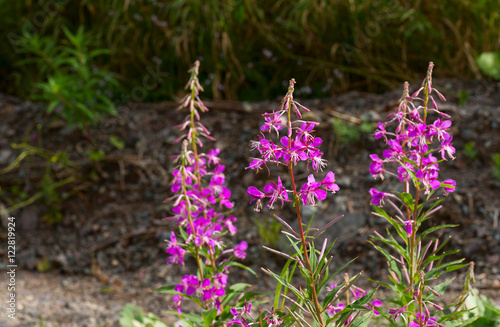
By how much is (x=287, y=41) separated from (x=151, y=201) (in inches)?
57.7

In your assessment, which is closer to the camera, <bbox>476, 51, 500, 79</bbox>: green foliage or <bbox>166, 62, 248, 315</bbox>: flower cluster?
<bbox>166, 62, 248, 315</bbox>: flower cluster

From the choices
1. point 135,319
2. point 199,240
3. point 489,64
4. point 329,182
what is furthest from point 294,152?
point 489,64

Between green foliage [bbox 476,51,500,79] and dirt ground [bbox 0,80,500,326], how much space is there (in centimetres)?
17

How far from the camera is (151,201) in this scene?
3266mm

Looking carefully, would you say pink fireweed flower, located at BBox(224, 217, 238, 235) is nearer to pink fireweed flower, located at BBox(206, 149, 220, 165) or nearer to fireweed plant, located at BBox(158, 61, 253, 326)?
fireweed plant, located at BBox(158, 61, 253, 326)

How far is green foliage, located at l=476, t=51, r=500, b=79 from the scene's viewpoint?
3285 millimetres

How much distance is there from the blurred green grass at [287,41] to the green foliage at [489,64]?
0.75 ft

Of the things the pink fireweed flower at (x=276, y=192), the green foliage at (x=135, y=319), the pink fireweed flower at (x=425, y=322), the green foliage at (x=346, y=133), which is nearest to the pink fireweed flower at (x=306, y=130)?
the pink fireweed flower at (x=276, y=192)

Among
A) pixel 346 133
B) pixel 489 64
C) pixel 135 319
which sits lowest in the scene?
pixel 135 319

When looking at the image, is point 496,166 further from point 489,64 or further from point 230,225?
point 230,225

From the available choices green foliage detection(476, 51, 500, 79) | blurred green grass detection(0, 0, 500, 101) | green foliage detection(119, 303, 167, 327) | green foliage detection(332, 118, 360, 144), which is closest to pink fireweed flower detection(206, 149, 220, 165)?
green foliage detection(119, 303, 167, 327)

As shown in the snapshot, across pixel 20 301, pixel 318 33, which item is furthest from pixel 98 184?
pixel 318 33

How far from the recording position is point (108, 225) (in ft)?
10.5

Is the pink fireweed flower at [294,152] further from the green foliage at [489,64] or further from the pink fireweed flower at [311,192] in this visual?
the green foliage at [489,64]
